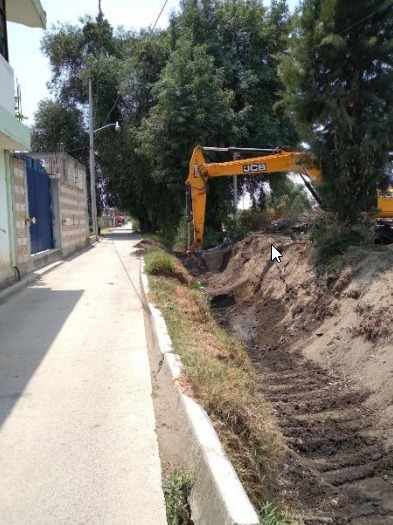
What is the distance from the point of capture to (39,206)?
48.8ft

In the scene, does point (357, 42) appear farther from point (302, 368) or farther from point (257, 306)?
point (302, 368)

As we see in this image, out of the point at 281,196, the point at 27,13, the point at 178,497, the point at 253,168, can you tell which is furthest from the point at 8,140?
the point at 281,196

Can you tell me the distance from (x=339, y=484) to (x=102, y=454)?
1.89 m

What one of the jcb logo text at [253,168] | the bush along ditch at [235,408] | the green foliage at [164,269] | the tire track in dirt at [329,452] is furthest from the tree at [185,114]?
the tire track in dirt at [329,452]

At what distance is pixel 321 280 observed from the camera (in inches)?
347

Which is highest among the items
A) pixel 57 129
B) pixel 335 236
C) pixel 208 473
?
pixel 57 129

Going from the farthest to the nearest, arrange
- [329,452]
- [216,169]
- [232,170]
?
1. [216,169]
2. [232,170]
3. [329,452]

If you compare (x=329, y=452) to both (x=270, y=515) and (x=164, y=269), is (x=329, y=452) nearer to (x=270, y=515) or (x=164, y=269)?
(x=270, y=515)

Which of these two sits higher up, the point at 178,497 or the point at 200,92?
the point at 200,92

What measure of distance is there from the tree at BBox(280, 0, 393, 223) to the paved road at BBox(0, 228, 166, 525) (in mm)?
5001

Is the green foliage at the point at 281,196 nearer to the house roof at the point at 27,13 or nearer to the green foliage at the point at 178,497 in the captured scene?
the house roof at the point at 27,13

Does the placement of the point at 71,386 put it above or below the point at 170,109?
below

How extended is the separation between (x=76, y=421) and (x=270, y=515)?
1931 millimetres

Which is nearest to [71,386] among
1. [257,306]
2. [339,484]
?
[339,484]
